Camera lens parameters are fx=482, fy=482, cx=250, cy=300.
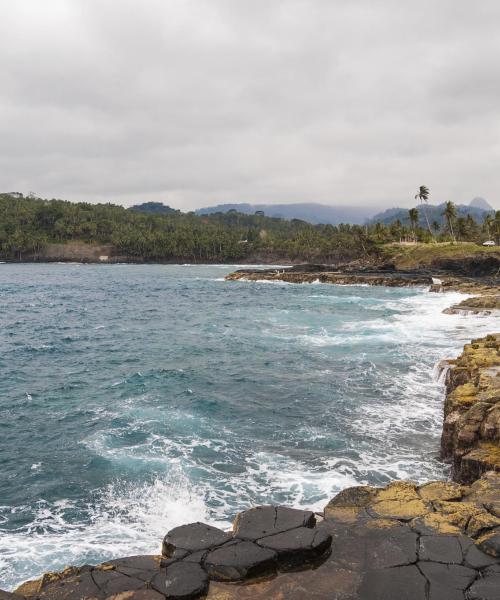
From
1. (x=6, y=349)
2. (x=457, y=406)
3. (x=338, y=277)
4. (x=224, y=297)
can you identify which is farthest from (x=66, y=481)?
(x=338, y=277)

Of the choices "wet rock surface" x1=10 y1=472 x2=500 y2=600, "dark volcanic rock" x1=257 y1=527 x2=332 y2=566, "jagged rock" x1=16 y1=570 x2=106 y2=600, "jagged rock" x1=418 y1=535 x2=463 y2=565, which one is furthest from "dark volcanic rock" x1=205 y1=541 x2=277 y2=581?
"jagged rock" x1=418 y1=535 x2=463 y2=565

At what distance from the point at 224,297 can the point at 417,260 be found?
59.0 meters

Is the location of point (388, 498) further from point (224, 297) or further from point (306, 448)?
point (224, 297)

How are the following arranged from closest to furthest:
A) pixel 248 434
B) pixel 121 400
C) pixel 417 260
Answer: pixel 248 434
pixel 121 400
pixel 417 260

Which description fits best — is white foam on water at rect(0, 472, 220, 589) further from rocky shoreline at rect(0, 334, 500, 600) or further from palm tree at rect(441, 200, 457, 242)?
palm tree at rect(441, 200, 457, 242)

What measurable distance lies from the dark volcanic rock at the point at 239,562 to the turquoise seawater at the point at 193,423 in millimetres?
3758

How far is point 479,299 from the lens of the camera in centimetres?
5053

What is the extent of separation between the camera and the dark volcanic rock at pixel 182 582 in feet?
26.8

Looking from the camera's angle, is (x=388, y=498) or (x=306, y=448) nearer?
(x=388, y=498)

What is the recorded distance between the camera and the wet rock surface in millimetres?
8188

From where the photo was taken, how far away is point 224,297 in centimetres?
7219

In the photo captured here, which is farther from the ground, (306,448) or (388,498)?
(388,498)

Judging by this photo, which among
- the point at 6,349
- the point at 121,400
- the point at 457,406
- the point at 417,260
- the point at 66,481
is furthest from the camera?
the point at 417,260

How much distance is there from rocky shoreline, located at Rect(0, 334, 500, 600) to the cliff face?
89.8 inches
